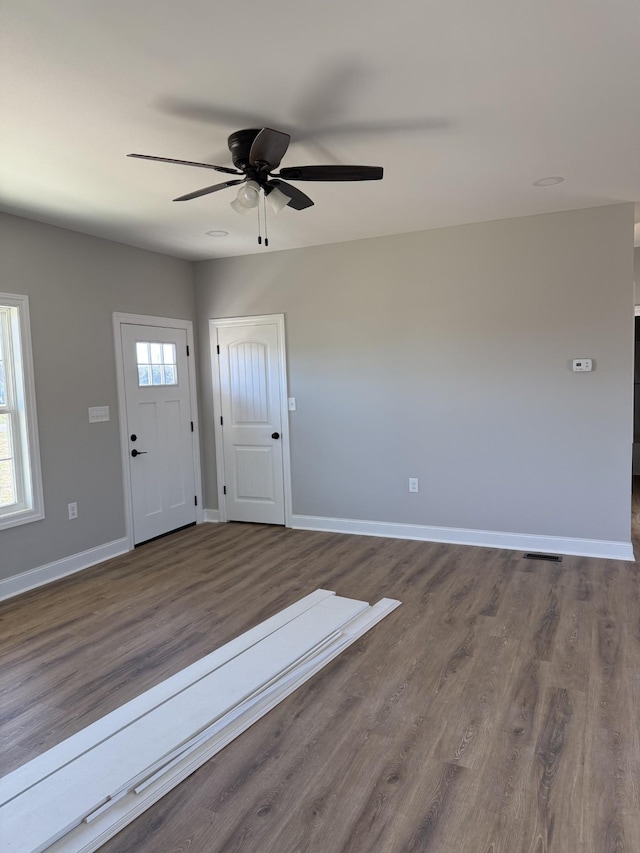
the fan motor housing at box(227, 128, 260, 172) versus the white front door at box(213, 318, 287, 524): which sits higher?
the fan motor housing at box(227, 128, 260, 172)

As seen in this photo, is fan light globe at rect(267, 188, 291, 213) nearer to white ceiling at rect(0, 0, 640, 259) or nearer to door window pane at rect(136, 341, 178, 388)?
white ceiling at rect(0, 0, 640, 259)

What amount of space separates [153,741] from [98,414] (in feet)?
9.79

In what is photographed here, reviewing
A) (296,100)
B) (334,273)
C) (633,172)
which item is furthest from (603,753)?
(334,273)

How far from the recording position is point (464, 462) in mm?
4754

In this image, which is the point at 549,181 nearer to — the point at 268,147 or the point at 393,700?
the point at 268,147

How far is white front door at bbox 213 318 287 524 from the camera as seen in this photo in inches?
216

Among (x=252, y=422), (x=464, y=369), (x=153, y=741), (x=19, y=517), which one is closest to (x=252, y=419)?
(x=252, y=422)

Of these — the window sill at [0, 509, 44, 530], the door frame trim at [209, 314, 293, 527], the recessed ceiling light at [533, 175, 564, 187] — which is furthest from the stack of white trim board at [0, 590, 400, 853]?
the recessed ceiling light at [533, 175, 564, 187]

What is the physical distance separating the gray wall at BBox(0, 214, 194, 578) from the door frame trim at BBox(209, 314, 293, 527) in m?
0.85

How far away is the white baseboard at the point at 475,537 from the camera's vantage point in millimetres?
4340

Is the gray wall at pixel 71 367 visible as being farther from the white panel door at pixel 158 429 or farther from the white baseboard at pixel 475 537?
the white baseboard at pixel 475 537

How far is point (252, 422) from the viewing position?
562 centimetres

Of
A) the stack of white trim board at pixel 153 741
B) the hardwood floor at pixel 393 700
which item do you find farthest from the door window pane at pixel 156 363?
the stack of white trim board at pixel 153 741

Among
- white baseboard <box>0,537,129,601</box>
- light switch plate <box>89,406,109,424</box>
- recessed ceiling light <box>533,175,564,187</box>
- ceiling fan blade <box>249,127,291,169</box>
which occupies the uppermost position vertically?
recessed ceiling light <box>533,175,564,187</box>
